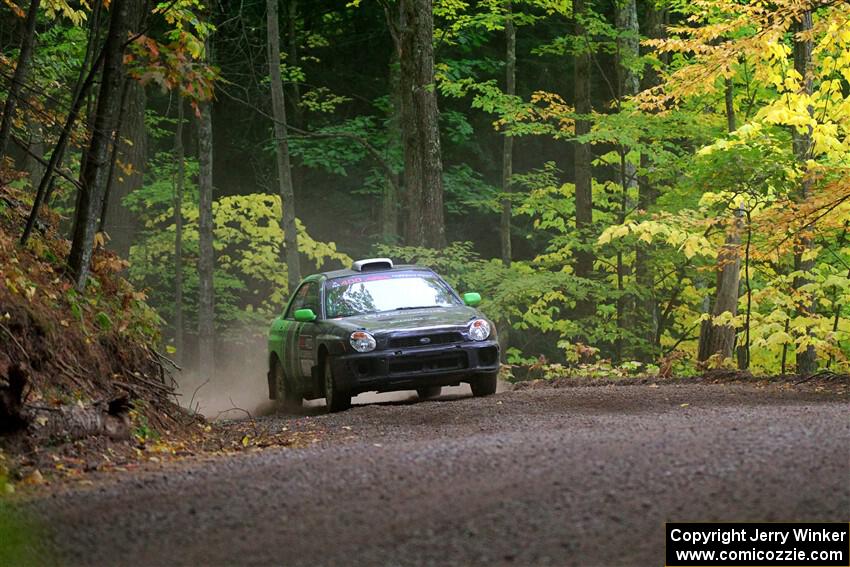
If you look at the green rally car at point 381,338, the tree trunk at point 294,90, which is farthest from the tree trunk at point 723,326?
the tree trunk at point 294,90

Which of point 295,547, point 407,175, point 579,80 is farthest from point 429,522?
point 579,80

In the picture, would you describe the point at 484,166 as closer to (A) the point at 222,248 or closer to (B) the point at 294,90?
(B) the point at 294,90

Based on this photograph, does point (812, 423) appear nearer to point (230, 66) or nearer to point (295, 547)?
point (295, 547)

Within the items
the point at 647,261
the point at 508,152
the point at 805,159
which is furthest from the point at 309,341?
the point at 508,152

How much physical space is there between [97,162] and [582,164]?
1667cm

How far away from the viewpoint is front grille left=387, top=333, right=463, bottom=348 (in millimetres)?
13539

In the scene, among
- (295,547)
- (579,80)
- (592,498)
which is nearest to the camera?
(295,547)

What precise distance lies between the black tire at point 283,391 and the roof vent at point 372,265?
5.92ft

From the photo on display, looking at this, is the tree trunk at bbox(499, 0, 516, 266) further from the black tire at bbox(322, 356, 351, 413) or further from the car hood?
the black tire at bbox(322, 356, 351, 413)

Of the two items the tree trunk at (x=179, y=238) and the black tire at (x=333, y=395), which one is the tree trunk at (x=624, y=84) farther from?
the black tire at (x=333, y=395)

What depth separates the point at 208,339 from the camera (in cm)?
2838

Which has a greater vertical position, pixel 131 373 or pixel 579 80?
pixel 579 80

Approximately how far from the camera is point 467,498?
6.32m

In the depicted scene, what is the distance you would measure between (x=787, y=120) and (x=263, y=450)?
9.69 meters
